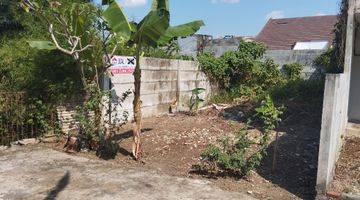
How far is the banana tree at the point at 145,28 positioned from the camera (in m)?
6.95

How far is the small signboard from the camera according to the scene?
10.1 meters

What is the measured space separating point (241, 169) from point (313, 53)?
36.8 feet

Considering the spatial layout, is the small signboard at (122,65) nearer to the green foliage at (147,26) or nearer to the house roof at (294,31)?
the green foliage at (147,26)

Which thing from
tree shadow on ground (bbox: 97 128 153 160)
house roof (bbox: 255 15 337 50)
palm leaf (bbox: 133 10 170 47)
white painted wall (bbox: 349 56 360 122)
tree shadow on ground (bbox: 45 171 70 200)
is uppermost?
house roof (bbox: 255 15 337 50)

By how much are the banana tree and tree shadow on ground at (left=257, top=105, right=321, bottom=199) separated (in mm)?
2475

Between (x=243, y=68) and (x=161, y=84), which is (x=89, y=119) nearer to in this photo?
(x=161, y=84)

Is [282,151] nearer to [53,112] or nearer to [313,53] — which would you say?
[53,112]

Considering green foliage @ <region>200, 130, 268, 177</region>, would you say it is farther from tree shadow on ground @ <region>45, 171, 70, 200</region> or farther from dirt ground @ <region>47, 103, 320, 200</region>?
tree shadow on ground @ <region>45, 171, 70, 200</region>

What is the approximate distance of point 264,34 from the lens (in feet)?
98.7

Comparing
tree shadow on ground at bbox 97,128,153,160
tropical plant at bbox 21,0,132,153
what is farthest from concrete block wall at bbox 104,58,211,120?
tree shadow on ground at bbox 97,128,153,160

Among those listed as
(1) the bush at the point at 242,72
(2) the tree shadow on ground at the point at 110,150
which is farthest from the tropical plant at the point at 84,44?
(1) the bush at the point at 242,72

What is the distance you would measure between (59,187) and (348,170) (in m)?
4.45

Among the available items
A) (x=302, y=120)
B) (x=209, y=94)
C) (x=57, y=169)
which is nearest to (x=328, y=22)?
(x=209, y=94)

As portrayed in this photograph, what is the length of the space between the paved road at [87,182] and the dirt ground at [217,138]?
33 cm
